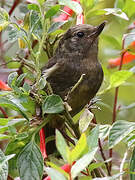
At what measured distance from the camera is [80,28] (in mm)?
1896

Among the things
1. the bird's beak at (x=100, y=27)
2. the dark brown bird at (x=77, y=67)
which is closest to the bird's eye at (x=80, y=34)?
the dark brown bird at (x=77, y=67)

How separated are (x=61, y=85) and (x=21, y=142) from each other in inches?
27.1

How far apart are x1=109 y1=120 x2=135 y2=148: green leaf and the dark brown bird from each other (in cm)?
70

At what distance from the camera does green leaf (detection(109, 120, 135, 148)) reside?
3.42 ft

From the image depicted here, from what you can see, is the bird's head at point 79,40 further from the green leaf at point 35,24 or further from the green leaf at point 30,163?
the green leaf at point 30,163

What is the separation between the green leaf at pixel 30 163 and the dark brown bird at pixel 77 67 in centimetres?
66

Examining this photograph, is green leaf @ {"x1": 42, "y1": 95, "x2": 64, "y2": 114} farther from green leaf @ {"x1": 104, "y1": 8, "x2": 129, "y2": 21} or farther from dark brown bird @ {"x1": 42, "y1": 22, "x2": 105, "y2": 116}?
dark brown bird @ {"x1": 42, "y1": 22, "x2": 105, "y2": 116}

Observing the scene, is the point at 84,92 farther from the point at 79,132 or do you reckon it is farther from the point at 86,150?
the point at 86,150

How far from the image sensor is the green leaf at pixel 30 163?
1082mm

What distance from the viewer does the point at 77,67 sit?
1964 millimetres

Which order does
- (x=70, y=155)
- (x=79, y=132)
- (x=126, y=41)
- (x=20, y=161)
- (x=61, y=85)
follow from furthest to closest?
(x=61, y=85)
(x=126, y=41)
(x=79, y=132)
(x=20, y=161)
(x=70, y=155)

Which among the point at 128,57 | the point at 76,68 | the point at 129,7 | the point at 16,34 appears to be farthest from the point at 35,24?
the point at 76,68

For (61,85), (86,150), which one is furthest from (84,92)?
(86,150)

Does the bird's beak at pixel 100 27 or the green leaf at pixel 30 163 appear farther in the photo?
the bird's beak at pixel 100 27
